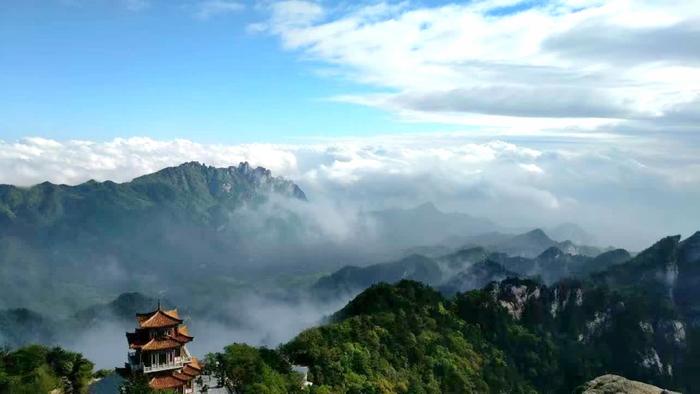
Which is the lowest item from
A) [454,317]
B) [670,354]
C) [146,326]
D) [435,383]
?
[670,354]

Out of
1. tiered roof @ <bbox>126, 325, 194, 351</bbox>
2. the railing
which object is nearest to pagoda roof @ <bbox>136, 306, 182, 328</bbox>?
tiered roof @ <bbox>126, 325, 194, 351</bbox>

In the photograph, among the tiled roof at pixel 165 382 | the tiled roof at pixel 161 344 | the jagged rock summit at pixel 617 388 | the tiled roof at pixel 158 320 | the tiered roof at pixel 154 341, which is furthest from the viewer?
the jagged rock summit at pixel 617 388

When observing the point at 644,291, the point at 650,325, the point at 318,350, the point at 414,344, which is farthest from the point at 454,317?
the point at 644,291

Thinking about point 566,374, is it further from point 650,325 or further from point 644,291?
point 644,291

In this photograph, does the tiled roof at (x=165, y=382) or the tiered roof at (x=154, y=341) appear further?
the tiered roof at (x=154, y=341)

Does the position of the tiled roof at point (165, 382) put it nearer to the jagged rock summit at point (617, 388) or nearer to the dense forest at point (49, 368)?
the dense forest at point (49, 368)

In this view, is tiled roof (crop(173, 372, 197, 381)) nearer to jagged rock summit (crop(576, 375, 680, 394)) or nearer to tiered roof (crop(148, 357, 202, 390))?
tiered roof (crop(148, 357, 202, 390))

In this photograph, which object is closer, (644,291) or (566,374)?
(566,374)

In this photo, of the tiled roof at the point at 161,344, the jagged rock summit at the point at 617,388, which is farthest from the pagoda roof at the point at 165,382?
the jagged rock summit at the point at 617,388
